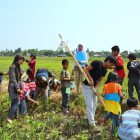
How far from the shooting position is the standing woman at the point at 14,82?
8.63 metres

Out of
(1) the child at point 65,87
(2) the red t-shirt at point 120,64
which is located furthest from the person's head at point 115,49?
(1) the child at point 65,87

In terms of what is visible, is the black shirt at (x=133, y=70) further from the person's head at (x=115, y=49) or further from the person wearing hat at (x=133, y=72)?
the person's head at (x=115, y=49)

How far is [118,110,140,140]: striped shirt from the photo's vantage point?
635 centimetres

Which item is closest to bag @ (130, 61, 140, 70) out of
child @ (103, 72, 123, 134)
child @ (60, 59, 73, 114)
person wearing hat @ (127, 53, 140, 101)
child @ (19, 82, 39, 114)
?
person wearing hat @ (127, 53, 140, 101)

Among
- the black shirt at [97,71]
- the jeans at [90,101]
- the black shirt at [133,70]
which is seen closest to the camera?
the black shirt at [97,71]

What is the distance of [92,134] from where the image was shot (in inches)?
319

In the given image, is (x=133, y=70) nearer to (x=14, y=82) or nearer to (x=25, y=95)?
(x=25, y=95)

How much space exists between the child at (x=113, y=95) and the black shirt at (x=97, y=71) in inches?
12.1

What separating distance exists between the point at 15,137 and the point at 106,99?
2014 mm

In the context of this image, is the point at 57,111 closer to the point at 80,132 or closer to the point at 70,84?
the point at 70,84

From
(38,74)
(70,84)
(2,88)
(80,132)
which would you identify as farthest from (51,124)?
(2,88)

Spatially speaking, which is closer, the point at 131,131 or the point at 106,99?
the point at 131,131

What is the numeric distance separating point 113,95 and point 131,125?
56.8 inches

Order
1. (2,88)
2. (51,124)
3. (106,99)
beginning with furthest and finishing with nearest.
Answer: (2,88)
(51,124)
(106,99)
